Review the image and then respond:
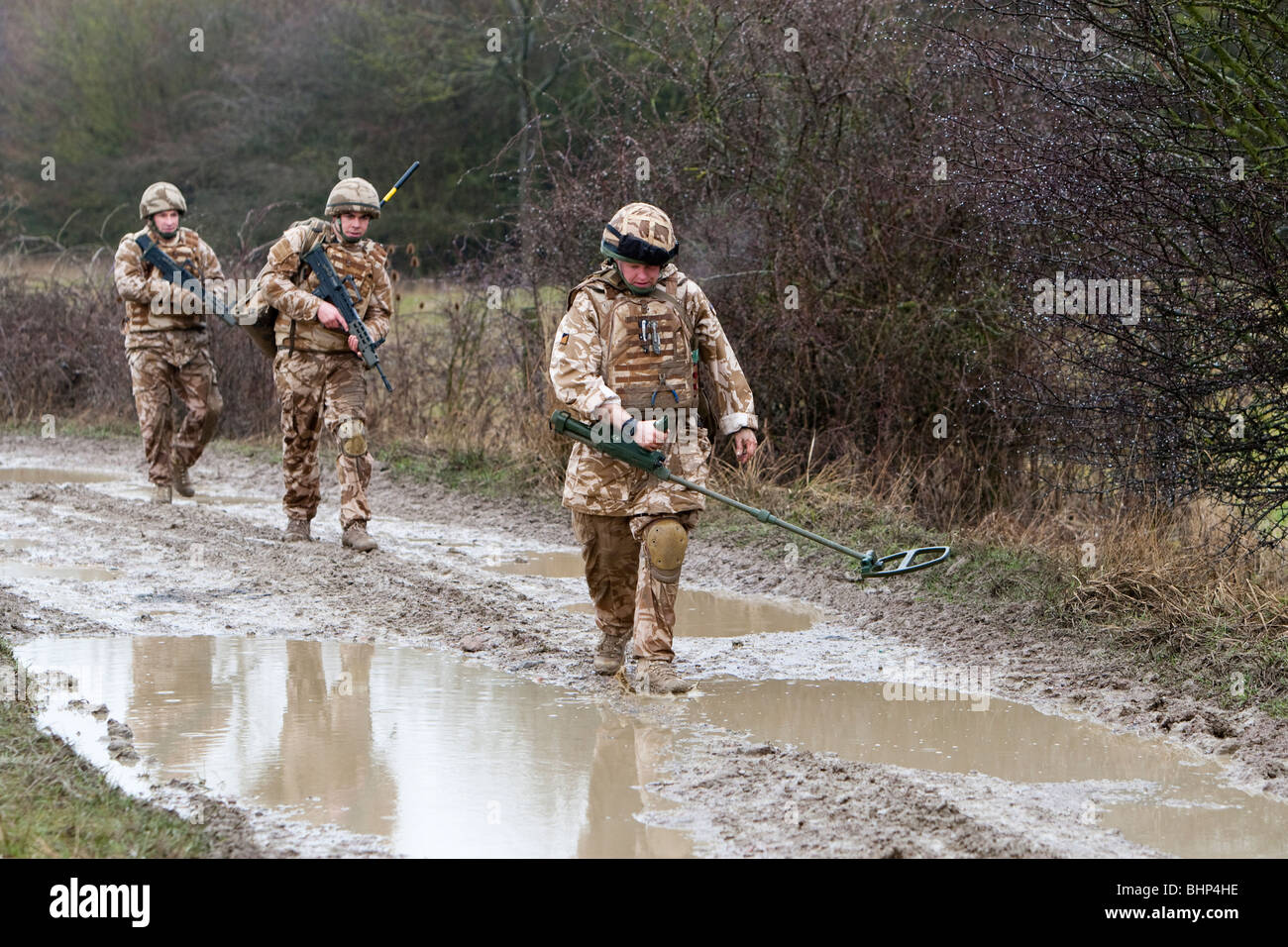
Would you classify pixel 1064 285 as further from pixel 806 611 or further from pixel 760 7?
pixel 760 7

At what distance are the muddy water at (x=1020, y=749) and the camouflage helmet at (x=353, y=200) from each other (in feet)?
14.0

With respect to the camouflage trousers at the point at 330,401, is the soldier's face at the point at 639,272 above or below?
above

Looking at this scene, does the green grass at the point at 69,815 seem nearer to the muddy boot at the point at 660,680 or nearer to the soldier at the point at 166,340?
the muddy boot at the point at 660,680

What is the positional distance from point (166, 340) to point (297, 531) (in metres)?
2.58

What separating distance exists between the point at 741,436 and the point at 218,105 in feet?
108

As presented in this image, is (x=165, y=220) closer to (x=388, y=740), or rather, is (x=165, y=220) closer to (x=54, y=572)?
(x=54, y=572)

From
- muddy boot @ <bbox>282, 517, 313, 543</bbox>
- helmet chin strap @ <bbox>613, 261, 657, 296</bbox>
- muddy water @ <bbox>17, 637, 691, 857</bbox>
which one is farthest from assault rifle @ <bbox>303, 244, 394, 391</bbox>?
helmet chin strap @ <bbox>613, 261, 657, 296</bbox>

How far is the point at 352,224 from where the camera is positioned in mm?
9266

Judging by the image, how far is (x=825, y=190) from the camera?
32.9 ft

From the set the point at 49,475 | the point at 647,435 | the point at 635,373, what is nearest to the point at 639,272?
the point at 635,373

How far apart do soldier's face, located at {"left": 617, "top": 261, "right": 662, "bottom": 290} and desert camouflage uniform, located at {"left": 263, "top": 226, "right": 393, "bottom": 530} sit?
354cm

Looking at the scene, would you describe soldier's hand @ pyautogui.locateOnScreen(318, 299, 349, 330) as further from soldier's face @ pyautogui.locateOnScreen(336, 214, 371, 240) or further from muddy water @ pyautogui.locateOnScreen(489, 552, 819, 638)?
muddy water @ pyautogui.locateOnScreen(489, 552, 819, 638)

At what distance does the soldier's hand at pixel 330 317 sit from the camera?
906 centimetres

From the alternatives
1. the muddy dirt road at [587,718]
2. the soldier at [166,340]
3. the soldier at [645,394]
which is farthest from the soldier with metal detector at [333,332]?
the soldier at [645,394]
